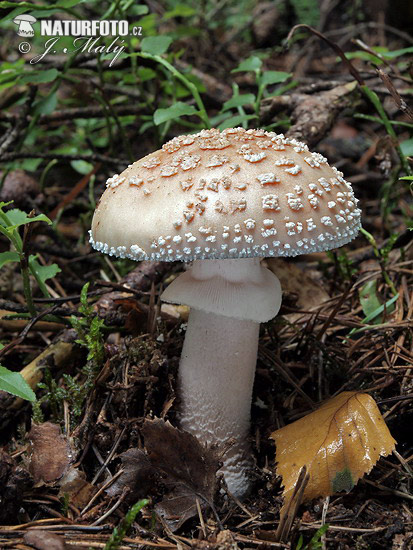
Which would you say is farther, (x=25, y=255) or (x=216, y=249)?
(x=25, y=255)

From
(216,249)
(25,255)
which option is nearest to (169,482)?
(216,249)

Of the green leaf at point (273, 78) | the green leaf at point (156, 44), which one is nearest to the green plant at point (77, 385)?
the green leaf at point (156, 44)

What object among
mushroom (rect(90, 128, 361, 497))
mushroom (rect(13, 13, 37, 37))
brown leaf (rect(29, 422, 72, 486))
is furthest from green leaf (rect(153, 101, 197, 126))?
brown leaf (rect(29, 422, 72, 486))

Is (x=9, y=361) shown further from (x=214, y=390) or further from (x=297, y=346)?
(x=297, y=346)

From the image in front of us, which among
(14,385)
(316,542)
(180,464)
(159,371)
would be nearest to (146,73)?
(159,371)

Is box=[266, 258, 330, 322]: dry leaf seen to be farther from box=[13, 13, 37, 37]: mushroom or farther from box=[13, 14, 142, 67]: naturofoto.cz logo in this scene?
box=[13, 13, 37, 37]: mushroom

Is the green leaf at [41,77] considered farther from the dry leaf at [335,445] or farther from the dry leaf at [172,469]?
the dry leaf at [335,445]

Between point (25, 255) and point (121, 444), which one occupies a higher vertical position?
point (25, 255)
